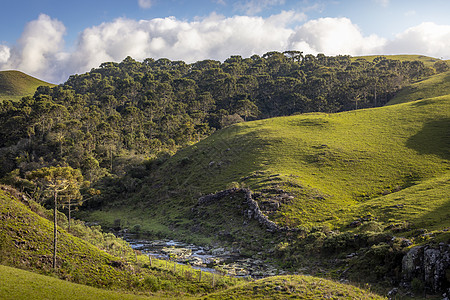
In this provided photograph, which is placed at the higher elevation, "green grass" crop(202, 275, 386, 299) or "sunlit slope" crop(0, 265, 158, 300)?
"sunlit slope" crop(0, 265, 158, 300)

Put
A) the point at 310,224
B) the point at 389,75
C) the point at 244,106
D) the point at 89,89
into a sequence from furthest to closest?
the point at 89,89 → the point at 389,75 → the point at 244,106 → the point at 310,224

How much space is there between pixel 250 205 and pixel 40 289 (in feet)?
114

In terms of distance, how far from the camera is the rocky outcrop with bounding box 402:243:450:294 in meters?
22.5

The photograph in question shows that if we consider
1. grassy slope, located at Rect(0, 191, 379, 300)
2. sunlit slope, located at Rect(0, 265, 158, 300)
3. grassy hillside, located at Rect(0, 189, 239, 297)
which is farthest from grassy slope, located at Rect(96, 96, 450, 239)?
sunlit slope, located at Rect(0, 265, 158, 300)

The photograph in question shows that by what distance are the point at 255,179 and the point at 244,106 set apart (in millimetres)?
75262

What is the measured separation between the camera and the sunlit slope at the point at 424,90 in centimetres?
11844

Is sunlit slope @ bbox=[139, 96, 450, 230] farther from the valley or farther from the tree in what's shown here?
the tree

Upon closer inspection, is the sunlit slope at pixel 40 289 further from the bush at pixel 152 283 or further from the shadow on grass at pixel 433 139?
the shadow on grass at pixel 433 139

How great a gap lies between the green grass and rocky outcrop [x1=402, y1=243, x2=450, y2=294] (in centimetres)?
396

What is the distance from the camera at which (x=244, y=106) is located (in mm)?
130500

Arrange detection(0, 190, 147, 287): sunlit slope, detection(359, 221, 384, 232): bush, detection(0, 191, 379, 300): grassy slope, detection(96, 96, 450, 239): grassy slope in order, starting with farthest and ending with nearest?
detection(96, 96, 450, 239): grassy slope
detection(359, 221, 384, 232): bush
detection(0, 190, 147, 287): sunlit slope
detection(0, 191, 379, 300): grassy slope

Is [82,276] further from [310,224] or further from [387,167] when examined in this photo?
[387,167]

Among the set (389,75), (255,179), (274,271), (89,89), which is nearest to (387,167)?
(255,179)

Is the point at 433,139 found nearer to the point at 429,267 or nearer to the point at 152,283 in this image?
the point at 429,267
